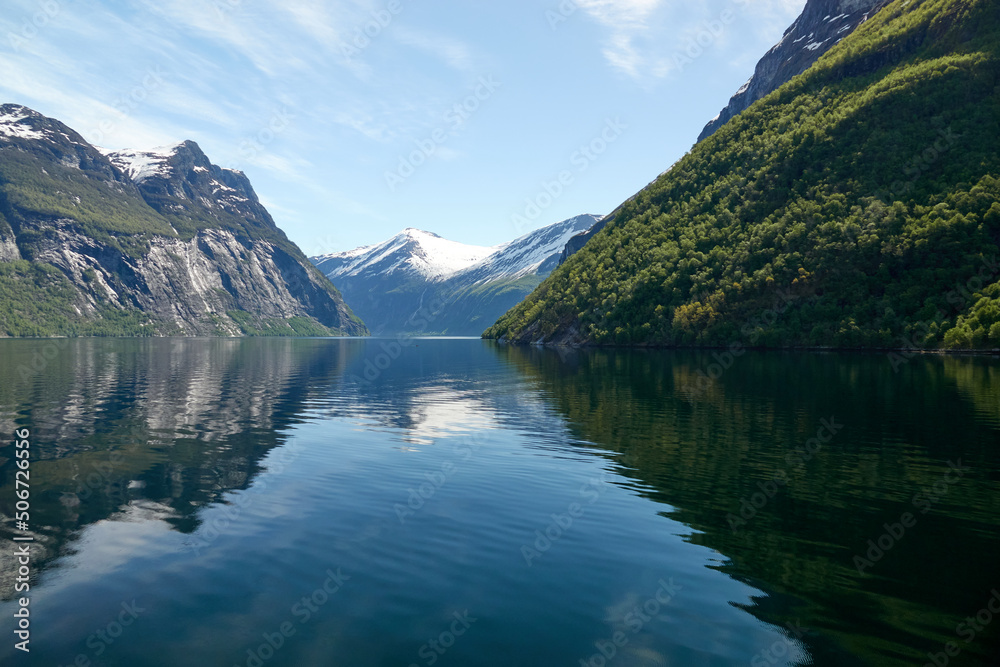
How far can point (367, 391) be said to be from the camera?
262ft

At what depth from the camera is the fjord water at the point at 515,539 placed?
1485 cm

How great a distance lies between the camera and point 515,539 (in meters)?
22.4

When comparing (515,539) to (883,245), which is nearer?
(515,539)

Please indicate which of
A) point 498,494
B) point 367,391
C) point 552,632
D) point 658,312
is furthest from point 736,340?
point 552,632

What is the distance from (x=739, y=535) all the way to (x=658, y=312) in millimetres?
180098

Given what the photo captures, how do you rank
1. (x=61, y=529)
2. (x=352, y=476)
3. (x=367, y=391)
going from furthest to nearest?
1. (x=367, y=391)
2. (x=352, y=476)
3. (x=61, y=529)

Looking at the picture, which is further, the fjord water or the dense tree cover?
the dense tree cover

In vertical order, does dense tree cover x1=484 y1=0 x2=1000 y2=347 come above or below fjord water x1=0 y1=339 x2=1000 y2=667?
above

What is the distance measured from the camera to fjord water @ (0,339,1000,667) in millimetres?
14852

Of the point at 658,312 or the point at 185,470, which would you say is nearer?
the point at 185,470

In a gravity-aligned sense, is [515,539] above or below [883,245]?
below

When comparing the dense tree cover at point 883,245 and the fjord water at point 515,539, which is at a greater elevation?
the dense tree cover at point 883,245

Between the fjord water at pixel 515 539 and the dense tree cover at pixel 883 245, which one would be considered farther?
the dense tree cover at pixel 883 245

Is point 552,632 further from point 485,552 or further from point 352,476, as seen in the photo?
point 352,476
